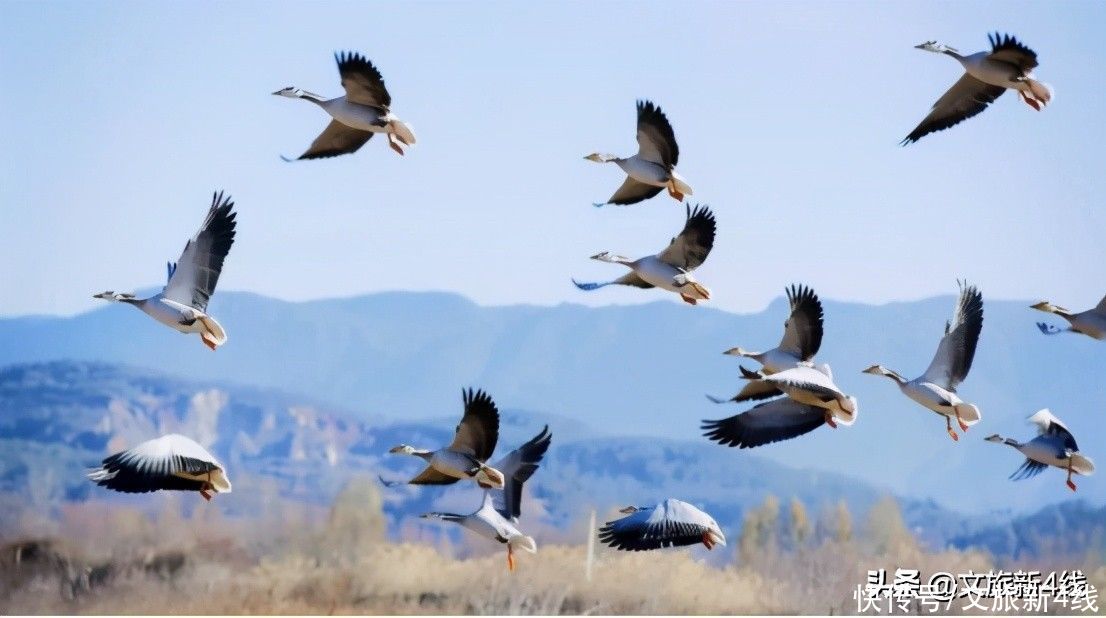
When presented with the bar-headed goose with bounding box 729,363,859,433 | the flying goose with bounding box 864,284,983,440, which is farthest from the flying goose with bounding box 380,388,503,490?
the flying goose with bounding box 864,284,983,440

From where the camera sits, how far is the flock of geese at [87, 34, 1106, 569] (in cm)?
Answer: 983

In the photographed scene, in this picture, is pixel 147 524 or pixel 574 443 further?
pixel 574 443

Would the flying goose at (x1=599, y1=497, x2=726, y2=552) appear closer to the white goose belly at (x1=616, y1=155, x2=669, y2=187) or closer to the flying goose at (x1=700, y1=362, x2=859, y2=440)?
the flying goose at (x1=700, y1=362, x2=859, y2=440)

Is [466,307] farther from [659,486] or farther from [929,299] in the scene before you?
[929,299]

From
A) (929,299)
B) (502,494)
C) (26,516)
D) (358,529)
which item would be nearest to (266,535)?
(358,529)

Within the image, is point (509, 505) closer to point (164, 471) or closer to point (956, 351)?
point (164, 471)

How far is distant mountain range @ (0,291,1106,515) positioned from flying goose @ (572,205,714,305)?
947 centimetres

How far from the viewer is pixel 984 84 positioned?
1095 centimetres

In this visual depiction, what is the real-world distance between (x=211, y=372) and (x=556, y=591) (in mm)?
6823

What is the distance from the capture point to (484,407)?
10.1m

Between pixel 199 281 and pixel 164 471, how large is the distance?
1.38 m

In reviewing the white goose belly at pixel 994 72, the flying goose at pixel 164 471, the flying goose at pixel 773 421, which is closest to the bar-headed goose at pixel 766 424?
the flying goose at pixel 773 421

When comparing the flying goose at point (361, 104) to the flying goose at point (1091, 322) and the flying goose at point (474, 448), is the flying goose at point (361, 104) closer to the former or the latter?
the flying goose at point (474, 448)

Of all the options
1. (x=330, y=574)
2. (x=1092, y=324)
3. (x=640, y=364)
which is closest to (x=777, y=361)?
(x=1092, y=324)
